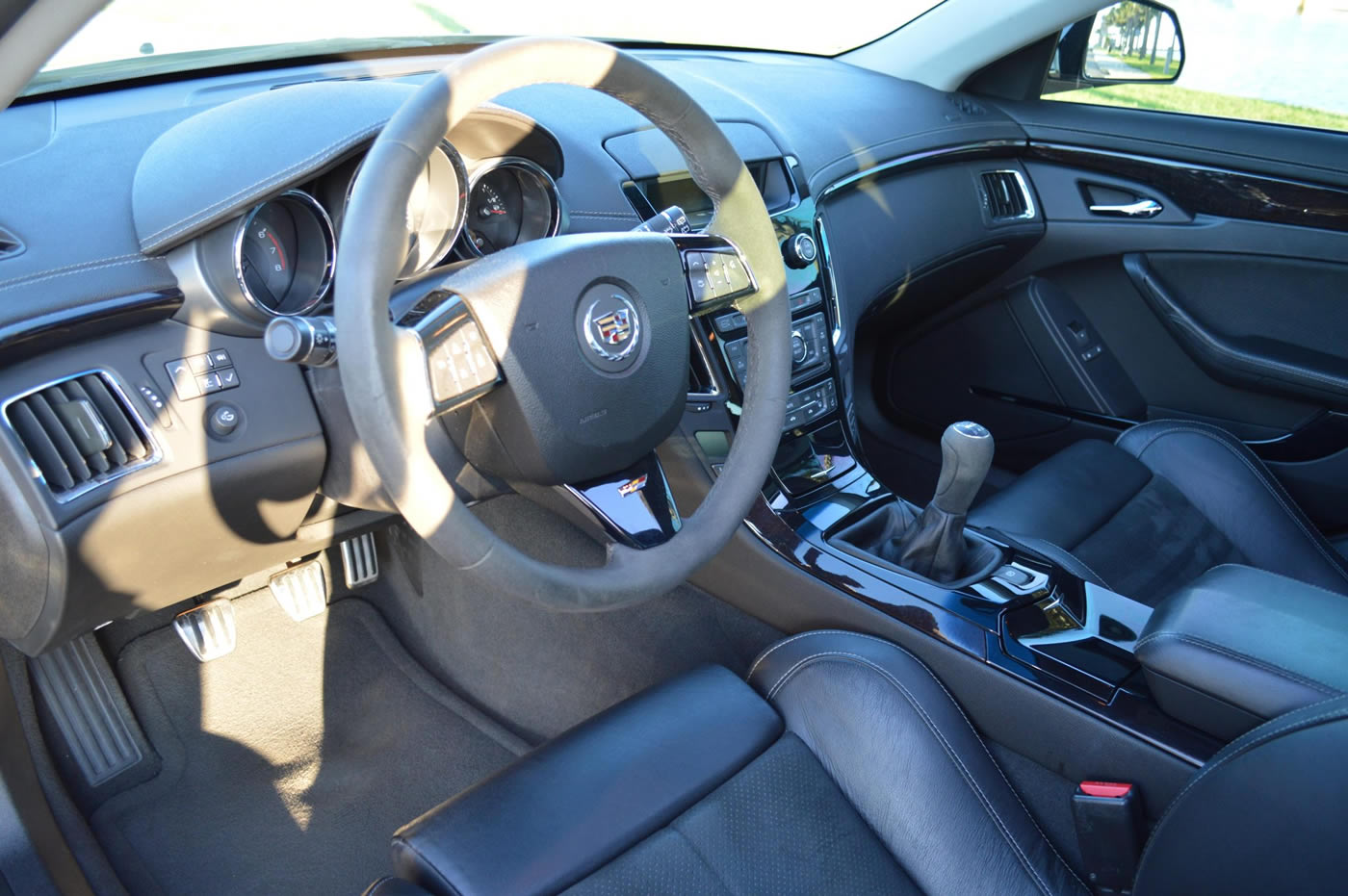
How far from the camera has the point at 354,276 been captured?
38.6 inches

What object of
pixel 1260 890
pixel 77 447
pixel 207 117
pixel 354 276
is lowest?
pixel 1260 890

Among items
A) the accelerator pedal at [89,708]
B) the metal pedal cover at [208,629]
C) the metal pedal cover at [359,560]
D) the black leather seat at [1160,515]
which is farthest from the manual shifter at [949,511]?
the accelerator pedal at [89,708]

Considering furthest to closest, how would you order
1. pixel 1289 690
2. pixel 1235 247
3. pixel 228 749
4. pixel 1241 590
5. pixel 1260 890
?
pixel 1235 247
pixel 228 749
pixel 1241 590
pixel 1289 690
pixel 1260 890

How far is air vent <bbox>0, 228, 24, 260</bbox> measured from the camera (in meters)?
1.29

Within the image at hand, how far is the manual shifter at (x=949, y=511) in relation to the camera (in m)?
1.64

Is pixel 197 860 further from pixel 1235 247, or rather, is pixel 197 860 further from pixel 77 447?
pixel 1235 247

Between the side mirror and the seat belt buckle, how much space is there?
1.84 m

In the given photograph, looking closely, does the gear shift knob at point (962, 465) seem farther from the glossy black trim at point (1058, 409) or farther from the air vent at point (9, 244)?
the air vent at point (9, 244)

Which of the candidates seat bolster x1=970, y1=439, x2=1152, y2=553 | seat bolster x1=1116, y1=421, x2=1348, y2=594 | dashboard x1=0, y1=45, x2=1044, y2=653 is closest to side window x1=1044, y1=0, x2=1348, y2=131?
seat bolster x1=1116, y1=421, x2=1348, y2=594

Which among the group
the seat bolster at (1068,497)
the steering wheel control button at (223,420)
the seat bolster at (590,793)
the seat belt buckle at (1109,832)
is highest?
the steering wheel control button at (223,420)

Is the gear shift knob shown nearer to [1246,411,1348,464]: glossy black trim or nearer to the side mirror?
[1246,411,1348,464]: glossy black trim

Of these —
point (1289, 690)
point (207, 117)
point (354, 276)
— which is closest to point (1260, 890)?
point (1289, 690)

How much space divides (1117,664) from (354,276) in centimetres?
108

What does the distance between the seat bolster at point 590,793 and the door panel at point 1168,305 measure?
1.52 meters
